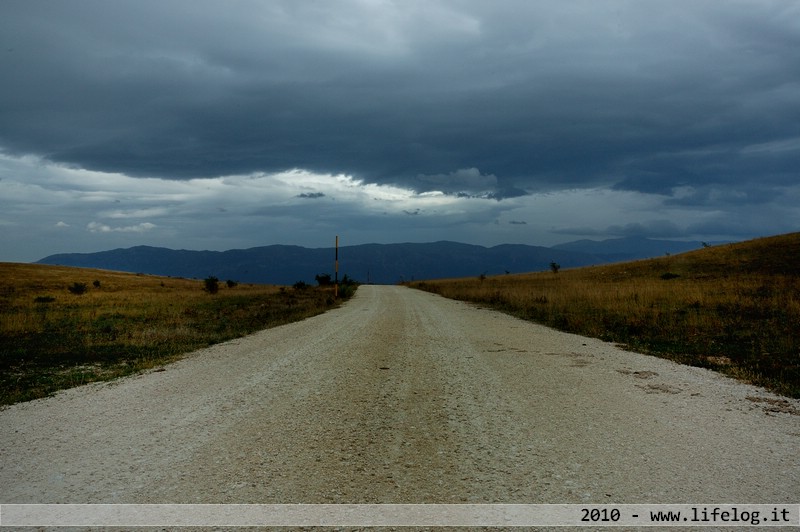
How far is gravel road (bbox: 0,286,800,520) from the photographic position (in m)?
4.35

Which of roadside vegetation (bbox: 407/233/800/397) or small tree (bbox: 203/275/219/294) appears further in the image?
small tree (bbox: 203/275/219/294)

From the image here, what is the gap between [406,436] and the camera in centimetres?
575

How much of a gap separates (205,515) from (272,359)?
7.13m

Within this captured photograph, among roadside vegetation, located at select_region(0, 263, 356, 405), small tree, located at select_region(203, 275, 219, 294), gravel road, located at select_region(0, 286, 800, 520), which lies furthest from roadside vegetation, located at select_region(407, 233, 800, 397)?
small tree, located at select_region(203, 275, 219, 294)

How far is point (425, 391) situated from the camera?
26.0ft

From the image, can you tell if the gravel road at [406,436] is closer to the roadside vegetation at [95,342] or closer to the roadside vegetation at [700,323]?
the roadside vegetation at [95,342]

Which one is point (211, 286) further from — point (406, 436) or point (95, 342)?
A: point (406, 436)

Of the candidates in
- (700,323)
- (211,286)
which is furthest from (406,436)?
(211,286)

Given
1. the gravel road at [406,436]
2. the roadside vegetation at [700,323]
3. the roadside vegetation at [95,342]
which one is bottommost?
the roadside vegetation at [95,342]

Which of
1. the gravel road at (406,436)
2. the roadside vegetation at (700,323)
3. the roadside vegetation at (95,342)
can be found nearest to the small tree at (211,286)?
the roadside vegetation at (95,342)

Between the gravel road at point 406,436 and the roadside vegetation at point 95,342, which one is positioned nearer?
the gravel road at point 406,436

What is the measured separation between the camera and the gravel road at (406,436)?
435cm

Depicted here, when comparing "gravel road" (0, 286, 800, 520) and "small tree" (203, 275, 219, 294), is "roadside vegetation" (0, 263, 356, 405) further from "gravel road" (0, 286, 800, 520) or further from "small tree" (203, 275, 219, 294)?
"small tree" (203, 275, 219, 294)

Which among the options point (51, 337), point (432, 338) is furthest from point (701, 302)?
point (51, 337)
